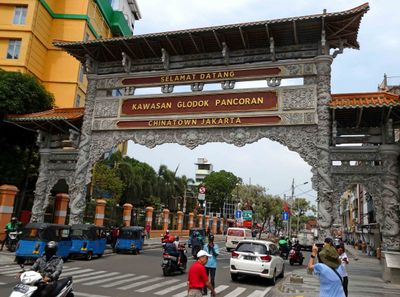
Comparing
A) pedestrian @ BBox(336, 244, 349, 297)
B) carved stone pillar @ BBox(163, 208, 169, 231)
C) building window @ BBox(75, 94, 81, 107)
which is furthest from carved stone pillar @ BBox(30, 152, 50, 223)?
carved stone pillar @ BBox(163, 208, 169, 231)

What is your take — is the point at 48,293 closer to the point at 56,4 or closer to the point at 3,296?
the point at 3,296

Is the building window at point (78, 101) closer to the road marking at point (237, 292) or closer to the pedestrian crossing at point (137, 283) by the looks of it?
the pedestrian crossing at point (137, 283)

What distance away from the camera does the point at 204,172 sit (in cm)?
10550

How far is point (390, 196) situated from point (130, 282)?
363 inches

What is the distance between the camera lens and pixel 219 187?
72875 mm

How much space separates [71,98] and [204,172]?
74.6 metres

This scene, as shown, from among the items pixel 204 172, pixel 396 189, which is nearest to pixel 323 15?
pixel 396 189

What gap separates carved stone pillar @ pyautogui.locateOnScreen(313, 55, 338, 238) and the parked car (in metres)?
2.30

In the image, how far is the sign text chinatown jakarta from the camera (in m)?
14.3

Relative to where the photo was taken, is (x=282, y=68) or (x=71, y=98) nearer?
(x=282, y=68)

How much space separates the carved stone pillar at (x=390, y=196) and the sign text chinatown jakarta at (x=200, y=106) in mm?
4180

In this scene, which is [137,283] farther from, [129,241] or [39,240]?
[129,241]

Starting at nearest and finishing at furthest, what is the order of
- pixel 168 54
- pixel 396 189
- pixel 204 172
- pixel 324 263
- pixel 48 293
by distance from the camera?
pixel 324 263 → pixel 48 293 → pixel 396 189 → pixel 168 54 → pixel 204 172

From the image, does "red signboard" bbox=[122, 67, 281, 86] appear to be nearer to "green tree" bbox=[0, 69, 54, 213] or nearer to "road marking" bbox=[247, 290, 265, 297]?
"green tree" bbox=[0, 69, 54, 213]
